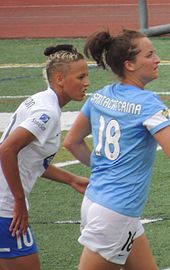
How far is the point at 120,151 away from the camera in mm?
5051

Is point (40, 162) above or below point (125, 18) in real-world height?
above

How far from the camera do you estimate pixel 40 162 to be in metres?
5.58

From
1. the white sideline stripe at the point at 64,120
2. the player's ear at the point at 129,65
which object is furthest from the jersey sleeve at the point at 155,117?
the white sideline stripe at the point at 64,120

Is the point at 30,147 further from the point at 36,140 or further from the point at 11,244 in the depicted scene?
the point at 11,244

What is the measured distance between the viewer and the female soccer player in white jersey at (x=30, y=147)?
5.40 m

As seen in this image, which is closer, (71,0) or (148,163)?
(148,163)

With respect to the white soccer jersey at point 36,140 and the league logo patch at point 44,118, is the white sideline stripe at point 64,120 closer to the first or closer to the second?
the white soccer jersey at point 36,140

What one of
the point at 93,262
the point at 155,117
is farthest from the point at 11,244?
the point at 155,117

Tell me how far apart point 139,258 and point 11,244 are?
0.75 metres

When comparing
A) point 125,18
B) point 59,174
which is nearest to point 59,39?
point 125,18

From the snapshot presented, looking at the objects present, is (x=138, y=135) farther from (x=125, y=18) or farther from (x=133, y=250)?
(x=125, y=18)

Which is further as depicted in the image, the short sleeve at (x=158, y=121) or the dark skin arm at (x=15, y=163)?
the dark skin arm at (x=15, y=163)

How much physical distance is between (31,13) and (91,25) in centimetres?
374

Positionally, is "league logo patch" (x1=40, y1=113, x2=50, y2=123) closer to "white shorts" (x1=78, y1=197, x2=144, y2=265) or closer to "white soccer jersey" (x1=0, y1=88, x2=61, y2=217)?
"white soccer jersey" (x1=0, y1=88, x2=61, y2=217)
